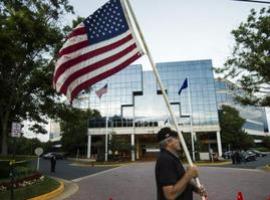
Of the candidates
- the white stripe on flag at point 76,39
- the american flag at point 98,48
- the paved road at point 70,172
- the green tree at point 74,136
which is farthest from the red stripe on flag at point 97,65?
the green tree at point 74,136

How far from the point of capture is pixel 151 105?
71.1 meters

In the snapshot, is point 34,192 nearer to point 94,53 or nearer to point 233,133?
point 94,53

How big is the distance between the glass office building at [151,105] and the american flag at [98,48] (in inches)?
2308

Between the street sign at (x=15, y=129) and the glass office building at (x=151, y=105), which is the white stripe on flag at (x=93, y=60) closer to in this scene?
the street sign at (x=15, y=129)

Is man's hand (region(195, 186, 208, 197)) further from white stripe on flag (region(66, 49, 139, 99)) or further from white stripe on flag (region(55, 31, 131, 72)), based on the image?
white stripe on flag (region(55, 31, 131, 72))

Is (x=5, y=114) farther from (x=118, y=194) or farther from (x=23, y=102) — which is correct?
(x=118, y=194)

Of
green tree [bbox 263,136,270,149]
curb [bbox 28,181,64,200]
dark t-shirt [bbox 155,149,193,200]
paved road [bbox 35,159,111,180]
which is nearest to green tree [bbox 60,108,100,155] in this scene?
paved road [bbox 35,159,111,180]

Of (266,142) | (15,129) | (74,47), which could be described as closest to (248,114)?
(266,142)

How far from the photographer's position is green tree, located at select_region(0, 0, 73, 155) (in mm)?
16666

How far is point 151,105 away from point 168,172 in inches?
2673

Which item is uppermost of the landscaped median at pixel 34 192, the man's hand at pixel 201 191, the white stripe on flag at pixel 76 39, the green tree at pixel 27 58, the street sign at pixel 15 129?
the green tree at pixel 27 58

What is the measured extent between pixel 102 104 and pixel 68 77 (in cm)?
6758

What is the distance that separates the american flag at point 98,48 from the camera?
17.5 feet

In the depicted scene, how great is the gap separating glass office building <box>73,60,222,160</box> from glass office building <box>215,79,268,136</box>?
6019 mm
